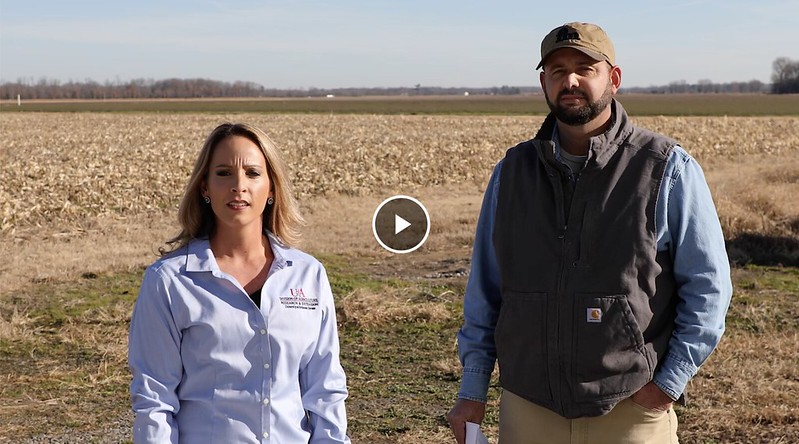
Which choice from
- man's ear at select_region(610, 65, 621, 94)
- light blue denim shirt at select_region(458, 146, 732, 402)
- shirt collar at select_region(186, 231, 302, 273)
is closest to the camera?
shirt collar at select_region(186, 231, 302, 273)

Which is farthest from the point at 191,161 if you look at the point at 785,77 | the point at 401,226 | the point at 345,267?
the point at 785,77

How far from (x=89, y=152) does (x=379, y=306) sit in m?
16.8

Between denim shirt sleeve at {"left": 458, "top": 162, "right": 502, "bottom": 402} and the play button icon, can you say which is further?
the play button icon

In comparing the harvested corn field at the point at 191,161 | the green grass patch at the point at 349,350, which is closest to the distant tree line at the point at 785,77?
the harvested corn field at the point at 191,161

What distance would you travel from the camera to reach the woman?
8.38 ft

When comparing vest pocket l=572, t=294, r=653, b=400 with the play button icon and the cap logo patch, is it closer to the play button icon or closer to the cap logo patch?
the cap logo patch

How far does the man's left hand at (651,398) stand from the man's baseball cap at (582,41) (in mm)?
1023

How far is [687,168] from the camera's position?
2779 millimetres

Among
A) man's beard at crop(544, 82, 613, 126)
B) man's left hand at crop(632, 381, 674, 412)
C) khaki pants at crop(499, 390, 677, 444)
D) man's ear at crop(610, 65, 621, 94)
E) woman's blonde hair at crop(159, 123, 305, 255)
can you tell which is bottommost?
khaki pants at crop(499, 390, 677, 444)

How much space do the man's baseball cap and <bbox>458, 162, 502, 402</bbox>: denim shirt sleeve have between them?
483mm

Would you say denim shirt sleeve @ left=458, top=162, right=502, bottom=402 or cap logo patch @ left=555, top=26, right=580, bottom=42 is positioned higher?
cap logo patch @ left=555, top=26, right=580, bottom=42

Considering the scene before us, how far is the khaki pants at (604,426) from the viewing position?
9.30ft

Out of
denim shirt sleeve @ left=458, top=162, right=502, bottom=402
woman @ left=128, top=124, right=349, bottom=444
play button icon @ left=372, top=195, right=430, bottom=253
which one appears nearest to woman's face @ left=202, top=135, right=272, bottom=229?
woman @ left=128, top=124, right=349, bottom=444

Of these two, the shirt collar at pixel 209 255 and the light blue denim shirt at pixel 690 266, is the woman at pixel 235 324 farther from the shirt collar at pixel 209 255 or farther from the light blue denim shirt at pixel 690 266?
the light blue denim shirt at pixel 690 266
